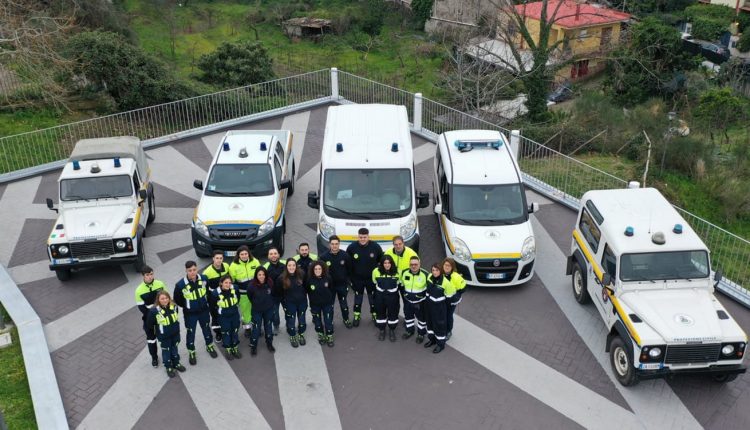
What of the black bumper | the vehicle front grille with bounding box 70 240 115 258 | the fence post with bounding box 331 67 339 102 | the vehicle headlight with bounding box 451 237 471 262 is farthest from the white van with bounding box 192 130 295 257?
the fence post with bounding box 331 67 339 102

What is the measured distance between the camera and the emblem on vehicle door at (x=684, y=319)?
920 cm

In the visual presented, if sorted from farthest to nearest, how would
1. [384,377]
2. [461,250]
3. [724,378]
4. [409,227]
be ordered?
[409,227] < [461,250] < [384,377] < [724,378]

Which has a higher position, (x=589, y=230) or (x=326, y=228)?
(x=589, y=230)

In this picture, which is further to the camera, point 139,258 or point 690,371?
point 139,258

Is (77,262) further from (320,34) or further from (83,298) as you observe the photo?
(320,34)

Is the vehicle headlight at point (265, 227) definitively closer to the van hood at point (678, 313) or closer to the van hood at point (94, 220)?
the van hood at point (94, 220)

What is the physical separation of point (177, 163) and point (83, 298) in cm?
644

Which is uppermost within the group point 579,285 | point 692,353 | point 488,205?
point 488,205

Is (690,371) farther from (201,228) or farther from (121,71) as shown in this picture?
(121,71)

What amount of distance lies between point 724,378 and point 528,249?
12.1 ft

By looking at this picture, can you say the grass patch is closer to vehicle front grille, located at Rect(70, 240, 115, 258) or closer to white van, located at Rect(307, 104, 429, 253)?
vehicle front grille, located at Rect(70, 240, 115, 258)

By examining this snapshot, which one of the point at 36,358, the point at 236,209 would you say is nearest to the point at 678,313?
the point at 236,209

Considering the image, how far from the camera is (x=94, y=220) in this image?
12422 mm

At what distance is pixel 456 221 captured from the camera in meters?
12.2
